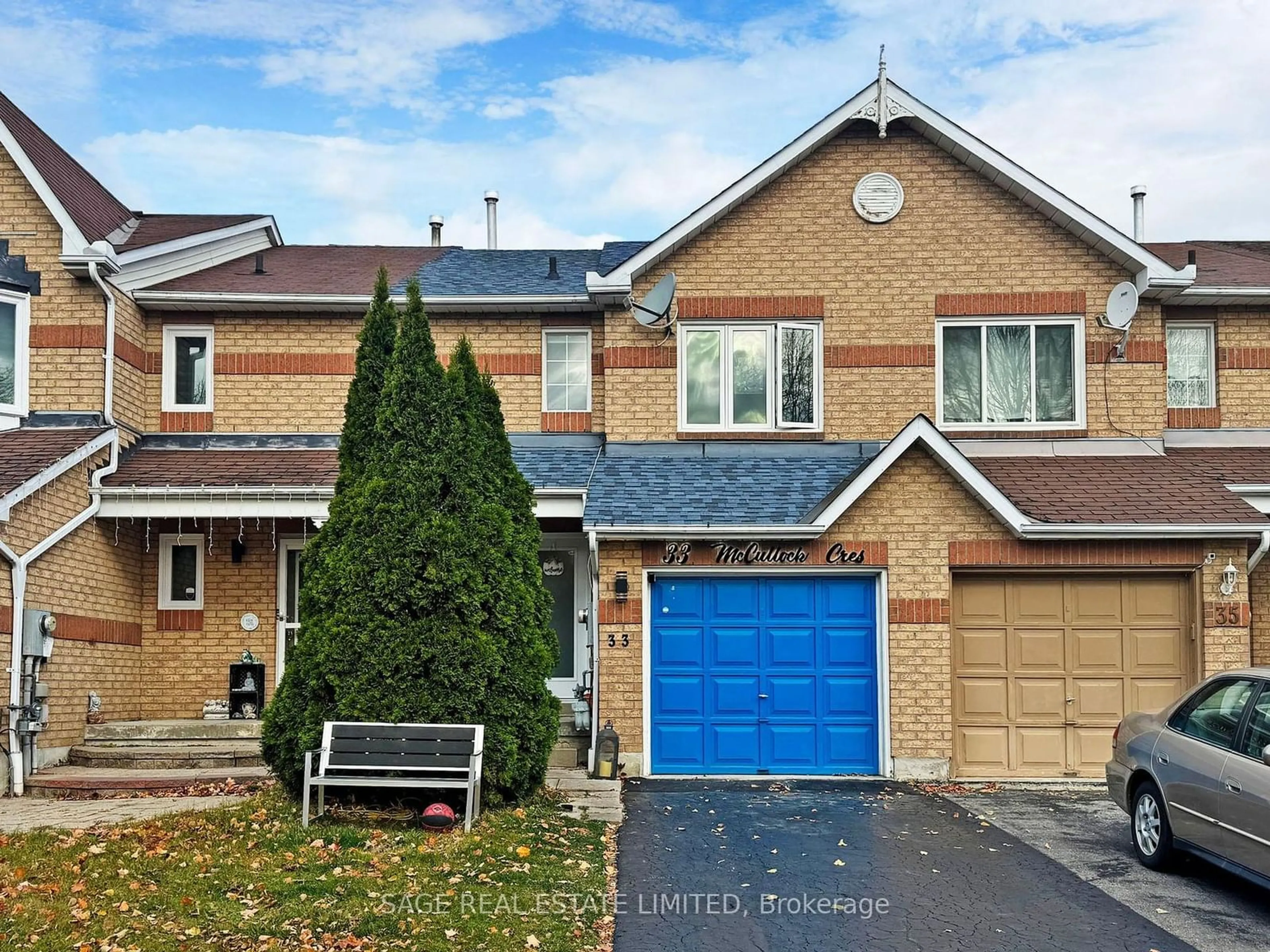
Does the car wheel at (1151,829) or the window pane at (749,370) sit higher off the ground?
the window pane at (749,370)

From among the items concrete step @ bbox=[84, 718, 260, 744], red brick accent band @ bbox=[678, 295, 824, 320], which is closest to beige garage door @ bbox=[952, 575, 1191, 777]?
red brick accent band @ bbox=[678, 295, 824, 320]

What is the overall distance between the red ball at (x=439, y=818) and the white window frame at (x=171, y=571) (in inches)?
288

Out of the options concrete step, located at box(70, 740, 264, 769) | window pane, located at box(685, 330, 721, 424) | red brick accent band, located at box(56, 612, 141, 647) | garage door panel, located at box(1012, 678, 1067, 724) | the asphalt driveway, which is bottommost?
the asphalt driveway

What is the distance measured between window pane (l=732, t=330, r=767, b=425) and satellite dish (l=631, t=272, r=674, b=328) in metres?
1.00

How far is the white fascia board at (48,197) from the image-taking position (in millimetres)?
14758

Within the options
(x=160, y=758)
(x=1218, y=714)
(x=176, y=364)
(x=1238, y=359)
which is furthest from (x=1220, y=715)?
(x=176, y=364)

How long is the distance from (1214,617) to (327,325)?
36.9 ft

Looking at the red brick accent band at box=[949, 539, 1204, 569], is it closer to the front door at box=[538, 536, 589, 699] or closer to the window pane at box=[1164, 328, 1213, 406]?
the window pane at box=[1164, 328, 1213, 406]

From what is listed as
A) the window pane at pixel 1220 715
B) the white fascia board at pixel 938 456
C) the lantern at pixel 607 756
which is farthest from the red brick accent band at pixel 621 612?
the window pane at pixel 1220 715

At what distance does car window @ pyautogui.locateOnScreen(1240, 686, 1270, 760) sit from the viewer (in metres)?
8.12

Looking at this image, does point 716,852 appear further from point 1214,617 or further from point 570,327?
point 570,327

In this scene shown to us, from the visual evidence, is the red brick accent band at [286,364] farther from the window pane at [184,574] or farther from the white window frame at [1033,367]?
the white window frame at [1033,367]

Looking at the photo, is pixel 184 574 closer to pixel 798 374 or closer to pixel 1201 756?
pixel 798 374

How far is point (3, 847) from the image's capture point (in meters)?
9.09
